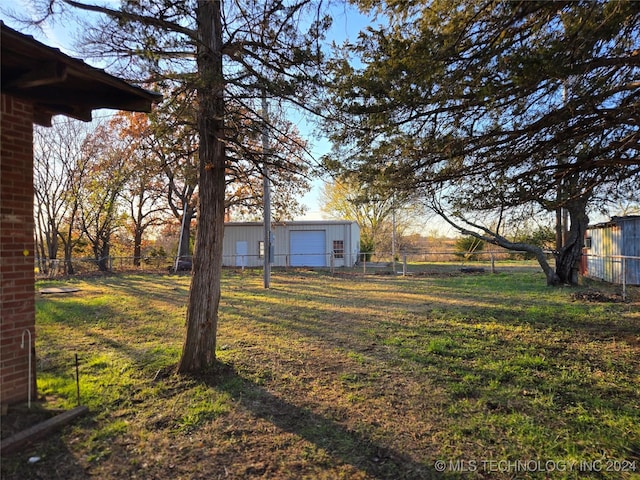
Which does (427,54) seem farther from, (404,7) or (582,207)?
(582,207)

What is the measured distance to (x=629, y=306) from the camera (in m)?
8.05

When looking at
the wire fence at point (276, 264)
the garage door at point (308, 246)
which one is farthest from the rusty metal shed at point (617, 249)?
the garage door at point (308, 246)

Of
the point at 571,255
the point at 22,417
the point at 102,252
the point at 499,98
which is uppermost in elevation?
the point at 499,98

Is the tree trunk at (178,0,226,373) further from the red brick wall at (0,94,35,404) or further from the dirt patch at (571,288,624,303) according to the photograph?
the dirt patch at (571,288,624,303)

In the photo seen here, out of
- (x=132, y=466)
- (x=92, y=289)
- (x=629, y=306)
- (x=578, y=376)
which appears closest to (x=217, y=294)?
(x=132, y=466)

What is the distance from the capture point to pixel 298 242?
2280 centimetres

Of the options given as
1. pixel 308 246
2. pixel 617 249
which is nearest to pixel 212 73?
pixel 617 249

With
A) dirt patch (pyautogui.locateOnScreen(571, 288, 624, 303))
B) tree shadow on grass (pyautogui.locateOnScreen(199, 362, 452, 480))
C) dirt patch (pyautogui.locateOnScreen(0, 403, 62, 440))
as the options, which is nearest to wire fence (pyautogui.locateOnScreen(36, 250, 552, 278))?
dirt patch (pyautogui.locateOnScreen(571, 288, 624, 303))

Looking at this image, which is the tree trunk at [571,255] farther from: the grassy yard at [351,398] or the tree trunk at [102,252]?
the tree trunk at [102,252]

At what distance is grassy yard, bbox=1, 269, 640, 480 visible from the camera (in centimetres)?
258

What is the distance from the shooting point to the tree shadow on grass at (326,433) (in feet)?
8.25

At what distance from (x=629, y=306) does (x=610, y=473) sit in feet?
24.5

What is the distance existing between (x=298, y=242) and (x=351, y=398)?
19.3 metres

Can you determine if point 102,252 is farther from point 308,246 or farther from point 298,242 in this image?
point 308,246
